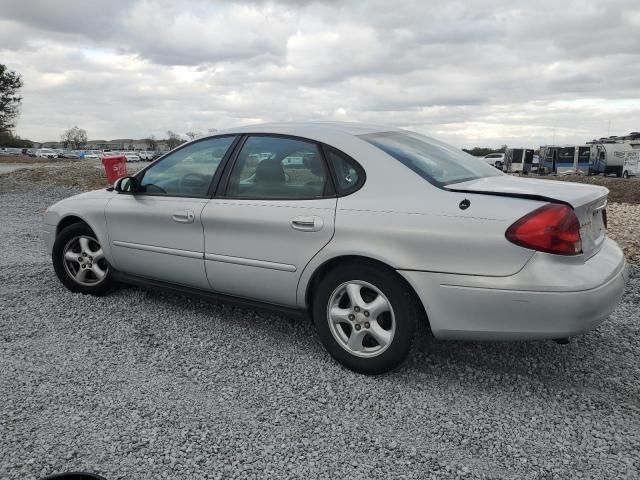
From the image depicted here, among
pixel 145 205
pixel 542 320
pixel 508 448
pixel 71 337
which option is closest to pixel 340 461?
pixel 508 448

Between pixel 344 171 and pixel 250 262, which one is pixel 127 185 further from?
pixel 344 171

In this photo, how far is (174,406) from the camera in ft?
9.67

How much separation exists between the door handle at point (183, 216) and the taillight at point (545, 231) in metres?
2.23

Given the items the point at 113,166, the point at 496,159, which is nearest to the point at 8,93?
the point at 113,166

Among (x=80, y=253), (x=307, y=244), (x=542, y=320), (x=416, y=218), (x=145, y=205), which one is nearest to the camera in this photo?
(x=542, y=320)

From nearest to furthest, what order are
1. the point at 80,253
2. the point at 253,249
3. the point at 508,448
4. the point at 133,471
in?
the point at 133,471
the point at 508,448
the point at 253,249
the point at 80,253

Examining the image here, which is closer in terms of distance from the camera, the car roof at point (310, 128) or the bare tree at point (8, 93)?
the car roof at point (310, 128)

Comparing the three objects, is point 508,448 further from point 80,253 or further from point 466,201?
point 80,253

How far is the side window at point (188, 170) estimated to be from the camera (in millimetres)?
4016

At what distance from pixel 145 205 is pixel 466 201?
2.57 meters

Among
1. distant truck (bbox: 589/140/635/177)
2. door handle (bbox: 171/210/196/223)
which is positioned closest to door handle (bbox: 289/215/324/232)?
door handle (bbox: 171/210/196/223)

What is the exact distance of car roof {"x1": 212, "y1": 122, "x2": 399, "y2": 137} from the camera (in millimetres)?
3638

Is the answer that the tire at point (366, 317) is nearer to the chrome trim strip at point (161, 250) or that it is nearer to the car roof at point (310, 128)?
the car roof at point (310, 128)

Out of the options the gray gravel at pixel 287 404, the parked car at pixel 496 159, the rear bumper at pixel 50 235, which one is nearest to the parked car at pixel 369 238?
the gray gravel at pixel 287 404
